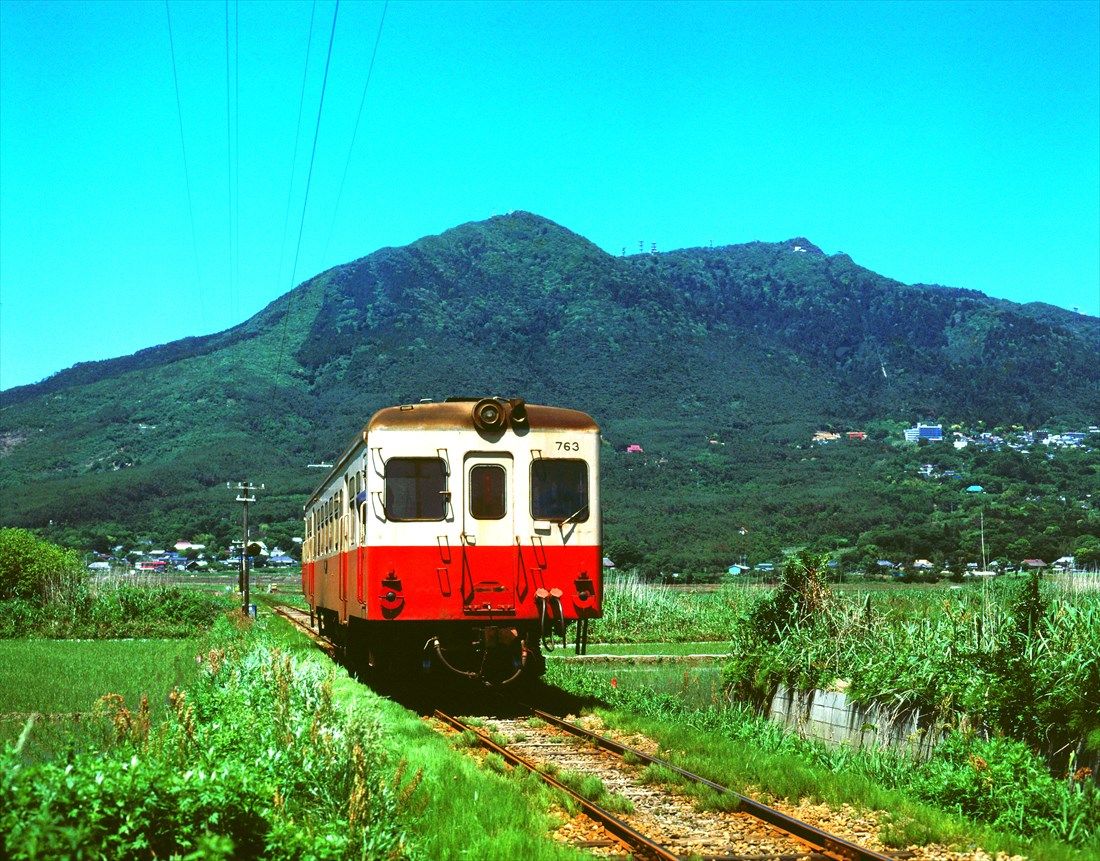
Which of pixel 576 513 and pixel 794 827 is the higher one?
pixel 576 513

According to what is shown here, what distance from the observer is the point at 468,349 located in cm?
15425

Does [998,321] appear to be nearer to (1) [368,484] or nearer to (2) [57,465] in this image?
(2) [57,465]

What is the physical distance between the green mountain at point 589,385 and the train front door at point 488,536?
57.6 m

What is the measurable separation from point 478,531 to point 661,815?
591cm

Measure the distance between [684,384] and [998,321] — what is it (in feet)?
174

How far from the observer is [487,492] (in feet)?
47.8

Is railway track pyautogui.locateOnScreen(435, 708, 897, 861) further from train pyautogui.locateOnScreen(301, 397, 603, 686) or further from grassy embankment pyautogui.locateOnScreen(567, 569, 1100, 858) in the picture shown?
train pyautogui.locateOnScreen(301, 397, 603, 686)

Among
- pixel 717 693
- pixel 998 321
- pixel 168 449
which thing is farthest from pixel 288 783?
pixel 998 321

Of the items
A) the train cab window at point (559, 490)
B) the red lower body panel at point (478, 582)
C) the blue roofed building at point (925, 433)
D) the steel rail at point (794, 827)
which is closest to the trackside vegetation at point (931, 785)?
the steel rail at point (794, 827)

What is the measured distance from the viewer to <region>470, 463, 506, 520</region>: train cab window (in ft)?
47.5

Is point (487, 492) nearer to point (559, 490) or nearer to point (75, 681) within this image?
point (559, 490)

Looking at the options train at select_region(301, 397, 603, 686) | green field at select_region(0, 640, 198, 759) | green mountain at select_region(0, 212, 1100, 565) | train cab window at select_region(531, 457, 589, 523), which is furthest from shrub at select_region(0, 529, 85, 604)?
green mountain at select_region(0, 212, 1100, 565)

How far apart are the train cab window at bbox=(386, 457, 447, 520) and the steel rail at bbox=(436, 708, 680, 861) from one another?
3.13 m

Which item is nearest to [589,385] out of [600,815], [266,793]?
[600,815]
